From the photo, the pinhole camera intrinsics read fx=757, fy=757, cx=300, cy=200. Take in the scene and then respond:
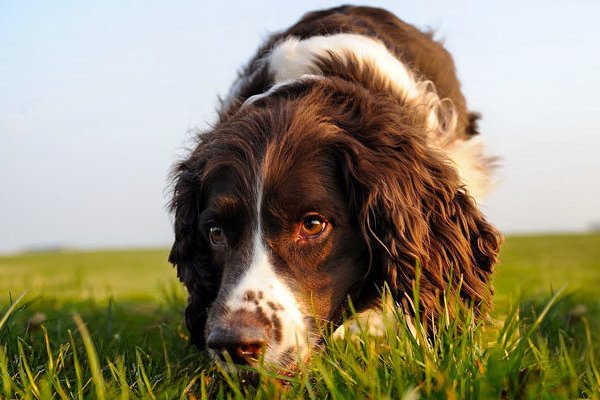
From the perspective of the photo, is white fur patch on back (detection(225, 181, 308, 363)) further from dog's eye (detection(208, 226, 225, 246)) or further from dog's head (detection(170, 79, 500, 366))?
dog's eye (detection(208, 226, 225, 246))

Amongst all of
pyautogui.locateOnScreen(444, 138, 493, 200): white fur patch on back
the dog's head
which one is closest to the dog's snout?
the dog's head

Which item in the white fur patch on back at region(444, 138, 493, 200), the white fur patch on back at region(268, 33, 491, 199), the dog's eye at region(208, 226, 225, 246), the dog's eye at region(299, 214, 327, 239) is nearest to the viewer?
the dog's eye at region(299, 214, 327, 239)

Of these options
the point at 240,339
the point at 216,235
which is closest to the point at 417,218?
the point at 216,235

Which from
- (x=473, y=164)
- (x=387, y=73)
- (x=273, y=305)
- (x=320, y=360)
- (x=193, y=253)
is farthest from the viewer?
(x=473, y=164)

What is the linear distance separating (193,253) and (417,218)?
1.45m

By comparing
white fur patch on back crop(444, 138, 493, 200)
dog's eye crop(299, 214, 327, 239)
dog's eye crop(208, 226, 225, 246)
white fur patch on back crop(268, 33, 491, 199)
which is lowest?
dog's eye crop(208, 226, 225, 246)

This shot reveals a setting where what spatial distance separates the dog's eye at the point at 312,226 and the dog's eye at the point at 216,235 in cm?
47

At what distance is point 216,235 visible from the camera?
4.00m

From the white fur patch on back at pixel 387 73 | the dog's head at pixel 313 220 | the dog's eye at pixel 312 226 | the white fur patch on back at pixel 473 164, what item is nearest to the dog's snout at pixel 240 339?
the dog's head at pixel 313 220

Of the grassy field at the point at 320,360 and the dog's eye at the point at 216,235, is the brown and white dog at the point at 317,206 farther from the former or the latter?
the grassy field at the point at 320,360

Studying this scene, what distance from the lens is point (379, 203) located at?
3986 millimetres

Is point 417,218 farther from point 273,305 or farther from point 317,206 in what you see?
point 273,305

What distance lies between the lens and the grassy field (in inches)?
102

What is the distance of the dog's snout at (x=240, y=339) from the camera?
3.18 meters
